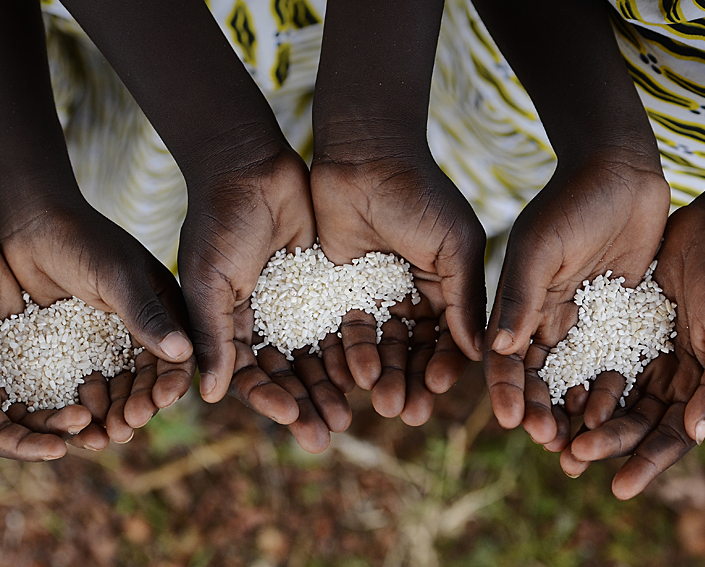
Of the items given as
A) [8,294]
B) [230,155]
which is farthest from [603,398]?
[8,294]

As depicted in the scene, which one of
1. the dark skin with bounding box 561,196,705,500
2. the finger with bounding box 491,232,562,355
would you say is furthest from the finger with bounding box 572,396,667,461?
the finger with bounding box 491,232,562,355

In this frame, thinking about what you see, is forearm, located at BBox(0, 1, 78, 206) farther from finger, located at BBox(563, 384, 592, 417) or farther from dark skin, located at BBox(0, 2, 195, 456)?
finger, located at BBox(563, 384, 592, 417)

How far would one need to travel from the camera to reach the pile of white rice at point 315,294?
1.44 meters

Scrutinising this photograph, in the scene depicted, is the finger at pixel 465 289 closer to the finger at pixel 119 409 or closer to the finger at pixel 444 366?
the finger at pixel 444 366

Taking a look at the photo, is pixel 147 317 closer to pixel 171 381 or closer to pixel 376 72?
pixel 171 381

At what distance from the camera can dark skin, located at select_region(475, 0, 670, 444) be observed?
1242 mm

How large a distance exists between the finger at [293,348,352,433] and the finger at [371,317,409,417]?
8 centimetres

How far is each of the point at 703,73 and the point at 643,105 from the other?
15 cm

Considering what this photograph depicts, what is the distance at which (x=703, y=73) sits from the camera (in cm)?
127

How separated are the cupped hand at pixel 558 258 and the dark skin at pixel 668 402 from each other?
0.17 feet

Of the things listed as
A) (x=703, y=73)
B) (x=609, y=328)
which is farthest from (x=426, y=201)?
(x=703, y=73)

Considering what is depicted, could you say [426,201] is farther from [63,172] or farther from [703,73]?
[63,172]

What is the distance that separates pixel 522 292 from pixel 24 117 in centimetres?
118

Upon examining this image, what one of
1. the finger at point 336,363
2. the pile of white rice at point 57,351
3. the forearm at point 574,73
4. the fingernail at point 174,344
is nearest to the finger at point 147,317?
the fingernail at point 174,344
